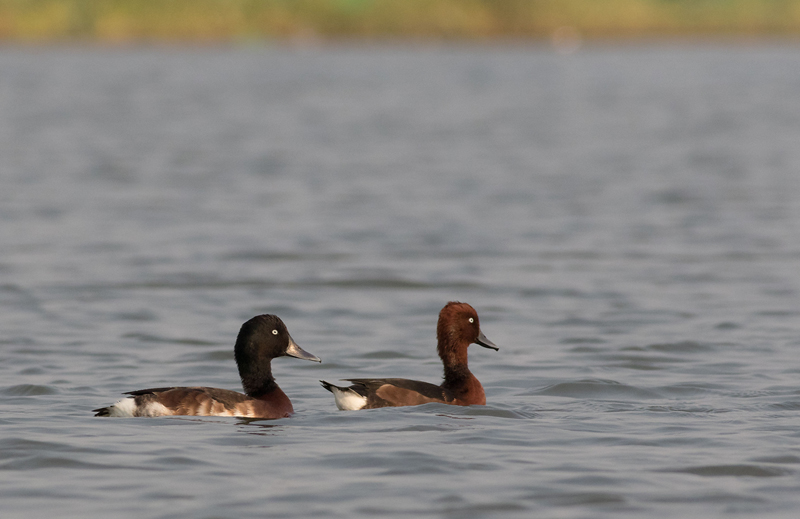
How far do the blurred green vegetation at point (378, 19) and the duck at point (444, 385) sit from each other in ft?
360

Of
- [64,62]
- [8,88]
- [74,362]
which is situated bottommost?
[74,362]

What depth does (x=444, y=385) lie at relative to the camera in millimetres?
11641

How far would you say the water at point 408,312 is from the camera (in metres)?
9.01

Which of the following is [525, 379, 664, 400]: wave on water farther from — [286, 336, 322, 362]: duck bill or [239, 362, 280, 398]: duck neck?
[239, 362, 280, 398]: duck neck

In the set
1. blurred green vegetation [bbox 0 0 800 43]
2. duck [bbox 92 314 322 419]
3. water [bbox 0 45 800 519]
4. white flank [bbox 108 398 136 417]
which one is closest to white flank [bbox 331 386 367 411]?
water [bbox 0 45 800 519]

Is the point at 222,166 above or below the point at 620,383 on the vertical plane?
above

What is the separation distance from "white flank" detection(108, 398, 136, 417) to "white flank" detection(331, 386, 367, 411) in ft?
5.33

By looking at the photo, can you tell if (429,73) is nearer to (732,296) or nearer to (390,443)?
(732,296)

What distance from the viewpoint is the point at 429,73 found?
301 ft

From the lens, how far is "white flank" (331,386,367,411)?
1092cm

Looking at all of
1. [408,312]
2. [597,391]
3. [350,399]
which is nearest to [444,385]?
[350,399]

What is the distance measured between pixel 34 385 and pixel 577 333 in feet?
20.4

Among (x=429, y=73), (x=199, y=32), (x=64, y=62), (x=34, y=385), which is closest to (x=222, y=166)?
(x=34, y=385)

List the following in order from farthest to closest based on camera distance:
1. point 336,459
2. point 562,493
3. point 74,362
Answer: point 74,362 < point 336,459 < point 562,493
